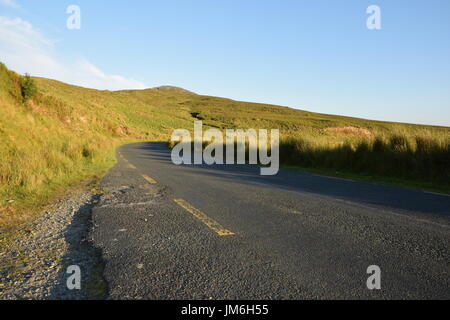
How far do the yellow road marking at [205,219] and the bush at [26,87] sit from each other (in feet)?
56.2

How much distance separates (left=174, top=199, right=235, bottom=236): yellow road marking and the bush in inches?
674

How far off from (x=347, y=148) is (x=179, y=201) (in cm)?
954

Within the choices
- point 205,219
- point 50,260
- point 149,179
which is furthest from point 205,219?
point 149,179

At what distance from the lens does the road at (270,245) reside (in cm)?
240

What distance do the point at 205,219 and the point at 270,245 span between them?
126 cm

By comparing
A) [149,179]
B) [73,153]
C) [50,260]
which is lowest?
[50,260]

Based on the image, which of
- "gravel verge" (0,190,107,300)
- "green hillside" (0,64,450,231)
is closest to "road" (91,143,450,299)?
"gravel verge" (0,190,107,300)

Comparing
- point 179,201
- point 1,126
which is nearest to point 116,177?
point 179,201

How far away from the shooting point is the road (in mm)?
2398

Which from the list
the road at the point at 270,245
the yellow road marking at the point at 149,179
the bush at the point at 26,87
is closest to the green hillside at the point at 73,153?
the bush at the point at 26,87

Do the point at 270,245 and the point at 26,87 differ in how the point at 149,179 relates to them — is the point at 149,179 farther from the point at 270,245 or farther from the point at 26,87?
the point at 26,87

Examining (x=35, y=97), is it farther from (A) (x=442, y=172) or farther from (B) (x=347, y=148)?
(A) (x=442, y=172)

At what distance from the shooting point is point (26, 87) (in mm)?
17750

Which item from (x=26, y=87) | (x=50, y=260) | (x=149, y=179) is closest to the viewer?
(x=50, y=260)
